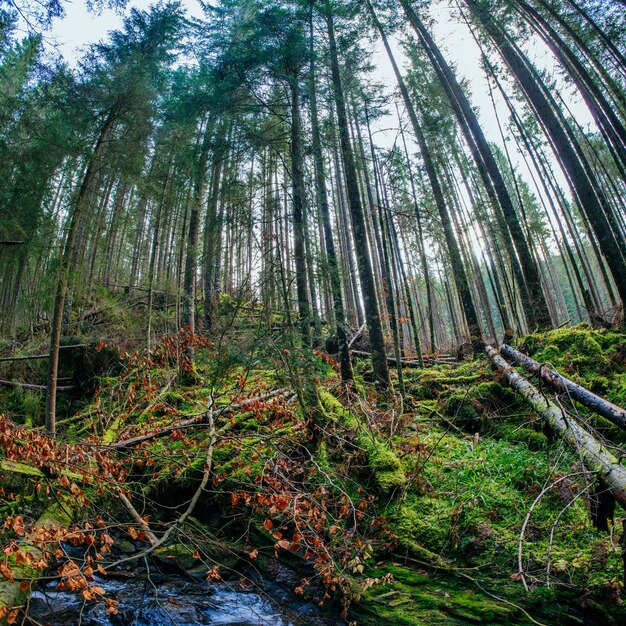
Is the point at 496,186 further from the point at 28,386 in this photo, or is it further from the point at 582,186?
the point at 28,386

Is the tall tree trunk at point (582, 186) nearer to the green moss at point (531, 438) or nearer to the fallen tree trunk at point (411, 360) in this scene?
the green moss at point (531, 438)

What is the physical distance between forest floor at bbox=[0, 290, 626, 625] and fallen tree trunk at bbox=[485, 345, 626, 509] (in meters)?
0.18

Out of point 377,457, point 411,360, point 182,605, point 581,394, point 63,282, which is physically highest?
point 63,282

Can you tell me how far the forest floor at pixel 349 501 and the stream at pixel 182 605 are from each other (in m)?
0.14

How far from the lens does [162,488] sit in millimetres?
4910

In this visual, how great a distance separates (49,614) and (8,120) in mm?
15356

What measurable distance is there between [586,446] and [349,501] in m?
2.47

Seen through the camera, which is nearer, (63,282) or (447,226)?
(63,282)

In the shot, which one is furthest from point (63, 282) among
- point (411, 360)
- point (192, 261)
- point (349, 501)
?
point (411, 360)

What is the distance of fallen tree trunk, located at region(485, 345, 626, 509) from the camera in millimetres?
2680

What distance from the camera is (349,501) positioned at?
3.71 meters

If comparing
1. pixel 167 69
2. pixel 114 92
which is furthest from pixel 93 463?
pixel 167 69

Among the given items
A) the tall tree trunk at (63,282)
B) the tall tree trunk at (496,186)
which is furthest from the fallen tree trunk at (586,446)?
the tall tree trunk at (63,282)

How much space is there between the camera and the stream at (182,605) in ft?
9.59
